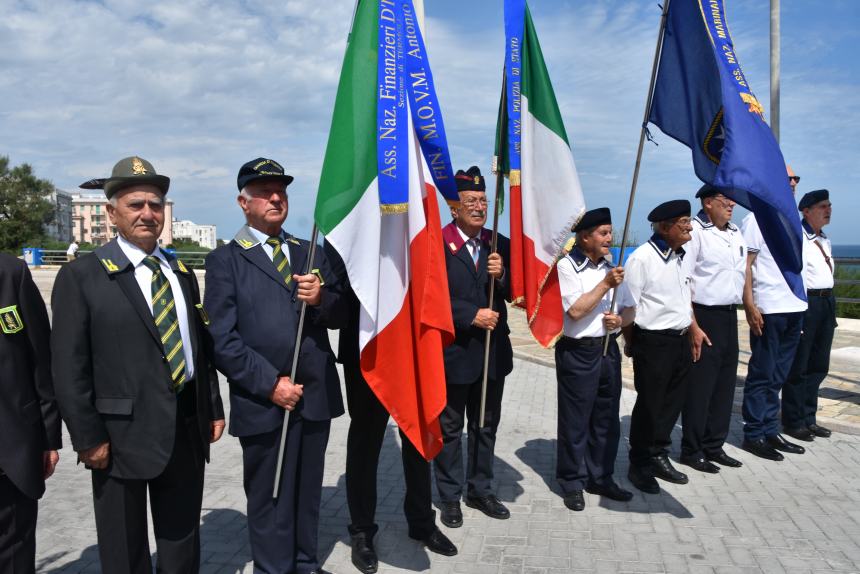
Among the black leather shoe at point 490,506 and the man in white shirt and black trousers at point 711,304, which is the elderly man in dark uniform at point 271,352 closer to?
the black leather shoe at point 490,506

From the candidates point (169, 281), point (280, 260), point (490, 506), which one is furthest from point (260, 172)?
point (490, 506)

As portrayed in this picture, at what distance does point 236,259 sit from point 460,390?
5.89 ft

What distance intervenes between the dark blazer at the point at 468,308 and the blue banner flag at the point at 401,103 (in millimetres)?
900

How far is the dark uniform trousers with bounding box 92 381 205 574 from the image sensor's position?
280 centimetres

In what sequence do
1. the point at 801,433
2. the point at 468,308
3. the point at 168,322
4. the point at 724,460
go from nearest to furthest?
the point at 168,322 < the point at 468,308 < the point at 724,460 < the point at 801,433

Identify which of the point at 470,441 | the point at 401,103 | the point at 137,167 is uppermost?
the point at 401,103

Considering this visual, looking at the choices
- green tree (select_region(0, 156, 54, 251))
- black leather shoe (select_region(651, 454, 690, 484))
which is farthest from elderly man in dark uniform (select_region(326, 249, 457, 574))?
green tree (select_region(0, 156, 54, 251))

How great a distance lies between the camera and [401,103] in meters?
3.34

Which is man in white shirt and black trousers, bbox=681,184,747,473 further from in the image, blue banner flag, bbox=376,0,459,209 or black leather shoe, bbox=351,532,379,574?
black leather shoe, bbox=351,532,379,574

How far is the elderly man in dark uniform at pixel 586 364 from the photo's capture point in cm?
455

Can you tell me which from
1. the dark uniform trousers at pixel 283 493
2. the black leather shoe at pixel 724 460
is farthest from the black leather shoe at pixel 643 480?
the dark uniform trousers at pixel 283 493

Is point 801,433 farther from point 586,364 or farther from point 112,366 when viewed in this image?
point 112,366

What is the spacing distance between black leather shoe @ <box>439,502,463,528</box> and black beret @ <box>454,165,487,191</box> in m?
2.12

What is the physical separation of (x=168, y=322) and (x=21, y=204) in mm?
56193
